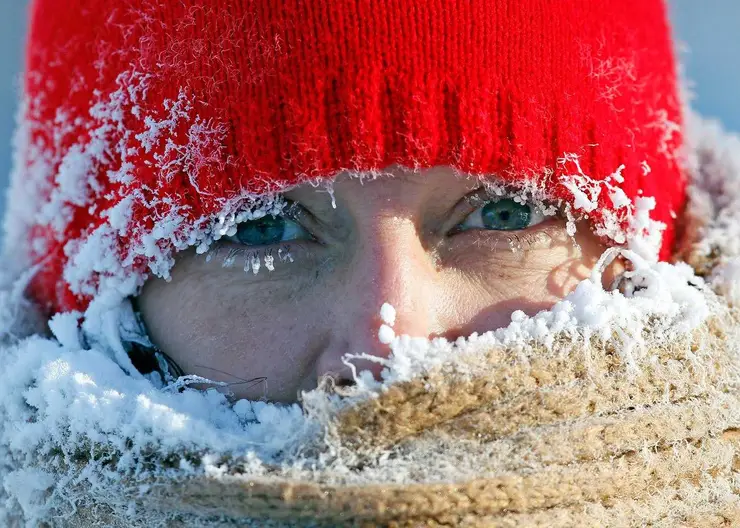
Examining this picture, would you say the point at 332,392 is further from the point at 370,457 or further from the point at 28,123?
the point at 28,123

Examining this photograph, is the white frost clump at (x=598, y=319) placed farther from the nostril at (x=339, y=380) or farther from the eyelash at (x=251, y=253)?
the eyelash at (x=251, y=253)

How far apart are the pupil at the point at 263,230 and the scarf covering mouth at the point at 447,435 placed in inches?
9.2

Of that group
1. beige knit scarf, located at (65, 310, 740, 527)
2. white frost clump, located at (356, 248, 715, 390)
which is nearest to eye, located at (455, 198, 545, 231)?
white frost clump, located at (356, 248, 715, 390)

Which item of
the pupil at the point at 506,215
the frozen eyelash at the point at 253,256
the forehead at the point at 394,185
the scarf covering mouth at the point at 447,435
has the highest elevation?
the pupil at the point at 506,215

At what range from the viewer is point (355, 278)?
113cm

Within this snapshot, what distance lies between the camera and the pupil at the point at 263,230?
1.22 m

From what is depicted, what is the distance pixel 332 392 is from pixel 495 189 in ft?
1.19

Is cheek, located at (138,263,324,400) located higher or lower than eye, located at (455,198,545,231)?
lower

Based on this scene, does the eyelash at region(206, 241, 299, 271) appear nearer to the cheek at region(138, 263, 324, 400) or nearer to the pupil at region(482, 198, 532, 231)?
the cheek at region(138, 263, 324, 400)

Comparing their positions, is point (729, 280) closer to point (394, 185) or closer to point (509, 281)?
point (509, 281)

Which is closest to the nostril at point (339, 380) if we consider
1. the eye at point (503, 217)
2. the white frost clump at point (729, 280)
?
the eye at point (503, 217)

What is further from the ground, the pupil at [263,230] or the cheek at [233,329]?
the pupil at [263,230]

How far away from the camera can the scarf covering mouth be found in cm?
99

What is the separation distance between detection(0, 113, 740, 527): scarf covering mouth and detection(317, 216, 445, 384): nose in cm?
4
